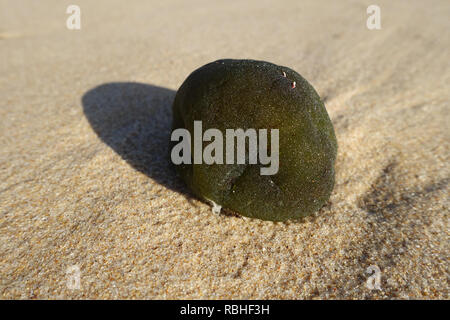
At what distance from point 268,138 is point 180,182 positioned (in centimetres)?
105

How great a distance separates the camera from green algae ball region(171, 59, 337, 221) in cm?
256

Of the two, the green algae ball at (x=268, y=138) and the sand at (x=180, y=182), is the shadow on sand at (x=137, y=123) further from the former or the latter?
the green algae ball at (x=268, y=138)

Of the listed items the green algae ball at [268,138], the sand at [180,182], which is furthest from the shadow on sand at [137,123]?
the green algae ball at [268,138]

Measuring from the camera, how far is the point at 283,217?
2701 millimetres

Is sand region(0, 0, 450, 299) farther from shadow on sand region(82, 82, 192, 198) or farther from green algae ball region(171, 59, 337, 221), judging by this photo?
green algae ball region(171, 59, 337, 221)

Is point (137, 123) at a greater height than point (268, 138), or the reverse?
point (268, 138)

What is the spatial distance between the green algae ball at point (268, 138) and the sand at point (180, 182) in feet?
0.88

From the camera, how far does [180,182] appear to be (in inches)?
124

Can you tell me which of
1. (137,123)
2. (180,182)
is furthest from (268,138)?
(137,123)

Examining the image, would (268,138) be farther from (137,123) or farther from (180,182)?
(137,123)

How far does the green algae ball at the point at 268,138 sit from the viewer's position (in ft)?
8.41

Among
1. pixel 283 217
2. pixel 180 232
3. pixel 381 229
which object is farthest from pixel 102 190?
pixel 381 229
